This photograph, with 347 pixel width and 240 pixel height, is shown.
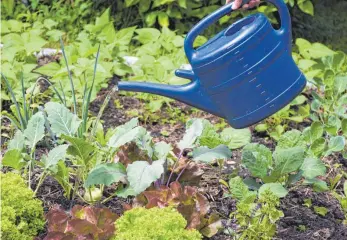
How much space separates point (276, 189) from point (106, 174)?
57 cm

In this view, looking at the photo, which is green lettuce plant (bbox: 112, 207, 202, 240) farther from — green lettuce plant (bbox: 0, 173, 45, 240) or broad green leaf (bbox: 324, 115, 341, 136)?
broad green leaf (bbox: 324, 115, 341, 136)

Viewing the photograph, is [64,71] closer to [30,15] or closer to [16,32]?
[16,32]

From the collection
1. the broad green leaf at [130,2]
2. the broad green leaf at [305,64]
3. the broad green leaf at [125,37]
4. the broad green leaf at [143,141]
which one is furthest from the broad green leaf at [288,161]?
the broad green leaf at [130,2]

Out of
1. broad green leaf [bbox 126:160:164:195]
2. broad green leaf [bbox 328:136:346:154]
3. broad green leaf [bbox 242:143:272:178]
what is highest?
broad green leaf [bbox 126:160:164:195]

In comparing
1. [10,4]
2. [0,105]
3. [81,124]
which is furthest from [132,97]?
[10,4]

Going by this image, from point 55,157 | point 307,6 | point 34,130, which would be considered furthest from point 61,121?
point 307,6

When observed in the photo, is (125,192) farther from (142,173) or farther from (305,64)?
(305,64)

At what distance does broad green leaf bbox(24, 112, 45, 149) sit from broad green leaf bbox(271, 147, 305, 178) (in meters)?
0.84

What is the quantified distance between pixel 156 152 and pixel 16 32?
1.97 m

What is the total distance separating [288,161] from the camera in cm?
289

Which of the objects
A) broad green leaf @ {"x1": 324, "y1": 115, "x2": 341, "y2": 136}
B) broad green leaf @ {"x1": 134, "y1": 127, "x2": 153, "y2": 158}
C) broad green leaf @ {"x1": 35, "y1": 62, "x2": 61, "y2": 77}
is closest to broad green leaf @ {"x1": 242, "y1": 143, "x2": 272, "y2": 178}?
broad green leaf @ {"x1": 134, "y1": 127, "x2": 153, "y2": 158}

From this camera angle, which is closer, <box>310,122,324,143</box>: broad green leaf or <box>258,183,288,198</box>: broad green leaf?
<box>258,183,288,198</box>: broad green leaf

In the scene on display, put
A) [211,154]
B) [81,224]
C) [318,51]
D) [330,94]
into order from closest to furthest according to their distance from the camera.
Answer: [81,224]
[211,154]
[330,94]
[318,51]

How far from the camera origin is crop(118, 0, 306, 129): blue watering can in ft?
8.65
